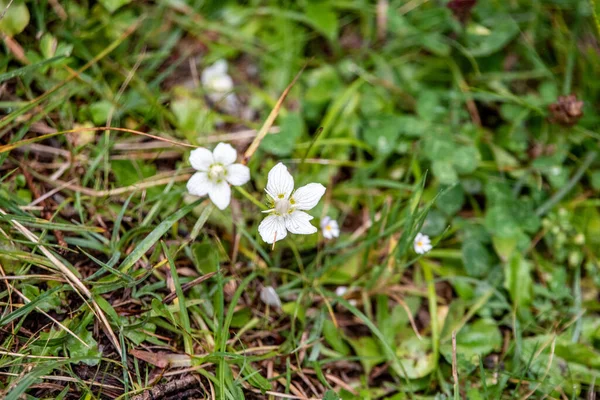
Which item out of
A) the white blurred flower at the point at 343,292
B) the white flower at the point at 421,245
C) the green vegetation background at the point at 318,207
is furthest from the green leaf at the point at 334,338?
the white flower at the point at 421,245

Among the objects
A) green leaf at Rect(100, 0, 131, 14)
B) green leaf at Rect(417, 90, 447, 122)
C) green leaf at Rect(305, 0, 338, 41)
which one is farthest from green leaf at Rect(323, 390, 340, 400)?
green leaf at Rect(100, 0, 131, 14)

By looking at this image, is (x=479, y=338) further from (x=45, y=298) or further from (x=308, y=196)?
(x=45, y=298)

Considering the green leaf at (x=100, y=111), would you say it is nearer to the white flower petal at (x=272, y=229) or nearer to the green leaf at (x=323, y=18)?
the white flower petal at (x=272, y=229)

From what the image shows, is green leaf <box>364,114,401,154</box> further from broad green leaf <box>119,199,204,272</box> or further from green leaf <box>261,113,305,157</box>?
broad green leaf <box>119,199,204,272</box>

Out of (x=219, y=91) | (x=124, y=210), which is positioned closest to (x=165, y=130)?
(x=219, y=91)

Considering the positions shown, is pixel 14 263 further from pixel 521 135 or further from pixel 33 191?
pixel 521 135

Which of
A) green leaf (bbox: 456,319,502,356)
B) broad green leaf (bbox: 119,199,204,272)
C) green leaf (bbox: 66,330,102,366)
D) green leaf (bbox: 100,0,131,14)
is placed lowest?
green leaf (bbox: 456,319,502,356)
